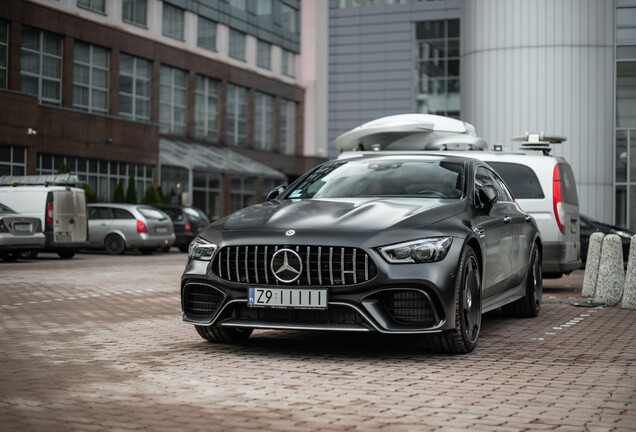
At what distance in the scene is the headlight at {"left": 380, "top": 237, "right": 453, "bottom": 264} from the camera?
20.9 ft

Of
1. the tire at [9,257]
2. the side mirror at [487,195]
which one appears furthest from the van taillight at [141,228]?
the side mirror at [487,195]

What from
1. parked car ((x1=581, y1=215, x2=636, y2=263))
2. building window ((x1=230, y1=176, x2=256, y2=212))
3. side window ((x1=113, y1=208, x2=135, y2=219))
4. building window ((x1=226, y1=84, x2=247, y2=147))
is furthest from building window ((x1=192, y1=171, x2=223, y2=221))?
parked car ((x1=581, y1=215, x2=636, y2=263))

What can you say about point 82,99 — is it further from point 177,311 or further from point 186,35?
point 177,311

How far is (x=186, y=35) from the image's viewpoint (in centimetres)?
5138

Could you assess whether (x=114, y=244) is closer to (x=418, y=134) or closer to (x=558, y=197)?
(x=418, y=134)

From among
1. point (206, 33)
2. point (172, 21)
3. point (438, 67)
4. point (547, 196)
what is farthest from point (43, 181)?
point (438, 67)

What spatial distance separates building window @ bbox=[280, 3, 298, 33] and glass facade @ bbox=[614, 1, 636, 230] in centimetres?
3748

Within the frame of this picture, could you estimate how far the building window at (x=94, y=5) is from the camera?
42.9 metres

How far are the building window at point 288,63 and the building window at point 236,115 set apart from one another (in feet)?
18.0

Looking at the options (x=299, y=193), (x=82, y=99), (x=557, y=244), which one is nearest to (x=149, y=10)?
(x=82, y=99)

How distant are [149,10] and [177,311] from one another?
A: 132 ft

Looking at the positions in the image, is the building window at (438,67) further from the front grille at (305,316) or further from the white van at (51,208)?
the front grille at (305,316)

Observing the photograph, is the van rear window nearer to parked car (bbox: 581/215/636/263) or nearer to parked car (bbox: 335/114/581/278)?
parked car (bbox: 335/114/581/278)

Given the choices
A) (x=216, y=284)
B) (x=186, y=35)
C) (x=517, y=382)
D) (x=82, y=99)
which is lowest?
(x=517, y=382)
